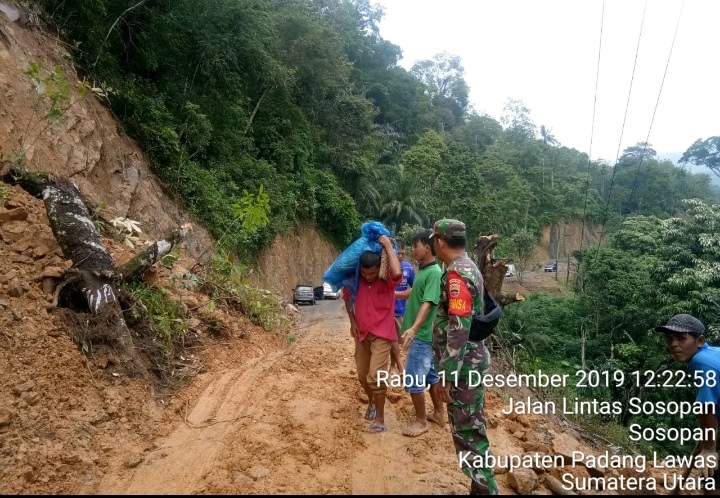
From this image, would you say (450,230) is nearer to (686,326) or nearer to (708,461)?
(686,326)

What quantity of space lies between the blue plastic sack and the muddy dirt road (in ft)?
3.72

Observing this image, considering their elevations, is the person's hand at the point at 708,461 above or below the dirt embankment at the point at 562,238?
above

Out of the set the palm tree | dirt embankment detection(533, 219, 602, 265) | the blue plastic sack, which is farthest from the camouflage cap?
dirt embankment detection(533, 219, 602, 265)

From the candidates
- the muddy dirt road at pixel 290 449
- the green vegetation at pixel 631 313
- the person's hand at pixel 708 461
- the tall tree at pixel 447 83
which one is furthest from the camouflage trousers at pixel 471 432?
the tall tree at pixel 447 83

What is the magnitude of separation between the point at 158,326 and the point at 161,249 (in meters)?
0.97

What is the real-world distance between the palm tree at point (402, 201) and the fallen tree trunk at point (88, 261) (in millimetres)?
26877

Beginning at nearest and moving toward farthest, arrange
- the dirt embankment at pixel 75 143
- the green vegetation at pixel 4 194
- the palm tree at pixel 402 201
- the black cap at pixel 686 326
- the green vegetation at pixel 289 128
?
the black cap at pixel 686 326 < the green vegetation at pixel 4 194 < the dirt embankment at pixel 75 143 < the green vegetation at pixel 289 128 < the palm tree at pixel 402 201

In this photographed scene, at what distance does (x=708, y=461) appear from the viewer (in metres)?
2.71

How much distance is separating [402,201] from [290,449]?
97.0 ft

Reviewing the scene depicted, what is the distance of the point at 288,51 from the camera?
22094mm

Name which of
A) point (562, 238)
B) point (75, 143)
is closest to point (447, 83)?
point (562, 238)

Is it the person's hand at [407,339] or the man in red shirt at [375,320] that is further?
the man in red shirt at [375,320]

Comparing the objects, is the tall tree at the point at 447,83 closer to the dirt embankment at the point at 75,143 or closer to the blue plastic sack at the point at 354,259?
the dirt embankment at the point at 75,143

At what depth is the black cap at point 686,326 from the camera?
2865 millimetres
